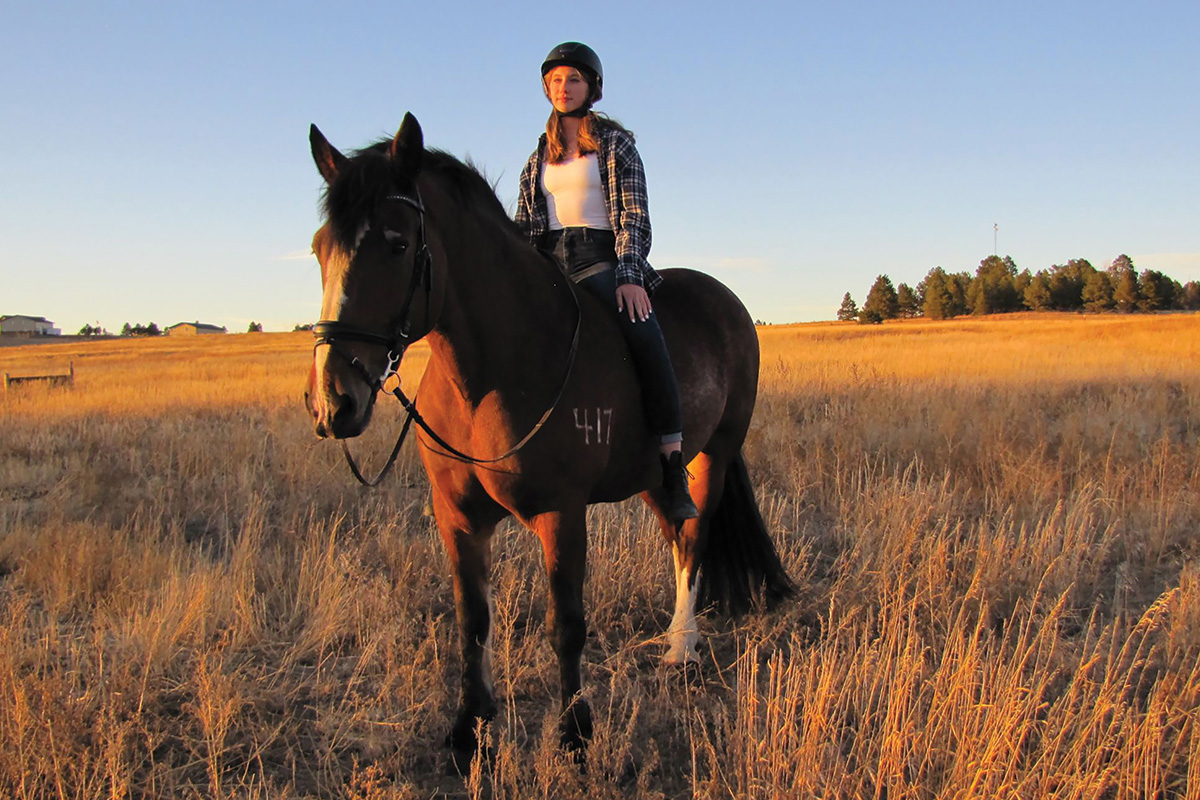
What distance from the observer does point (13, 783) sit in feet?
8.07

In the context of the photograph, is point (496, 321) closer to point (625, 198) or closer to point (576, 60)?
point (625, 198)

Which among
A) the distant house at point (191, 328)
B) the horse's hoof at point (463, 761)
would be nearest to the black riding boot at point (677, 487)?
the horse's hoof at point (463, 761)

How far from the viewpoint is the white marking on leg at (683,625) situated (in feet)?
12.2

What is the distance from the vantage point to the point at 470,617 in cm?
304

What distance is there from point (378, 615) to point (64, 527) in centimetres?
318

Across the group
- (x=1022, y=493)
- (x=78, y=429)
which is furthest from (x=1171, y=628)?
(x=78, y=429)

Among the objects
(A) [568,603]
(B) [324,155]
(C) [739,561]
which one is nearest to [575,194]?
(B) [324,155]

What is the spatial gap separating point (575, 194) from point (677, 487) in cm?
150

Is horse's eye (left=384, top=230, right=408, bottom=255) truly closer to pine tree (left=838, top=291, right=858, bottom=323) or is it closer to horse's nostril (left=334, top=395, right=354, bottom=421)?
horse's nostril (left=334, top=395, right=354, bottom=421)

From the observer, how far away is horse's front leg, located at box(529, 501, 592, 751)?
282 cm

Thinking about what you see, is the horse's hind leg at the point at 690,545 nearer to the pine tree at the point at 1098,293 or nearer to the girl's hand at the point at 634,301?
the girl's hand at the point at 634,301

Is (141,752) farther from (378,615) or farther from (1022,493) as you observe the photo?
(1022,493)

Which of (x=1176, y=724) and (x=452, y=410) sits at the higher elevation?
(x=452, y=410)

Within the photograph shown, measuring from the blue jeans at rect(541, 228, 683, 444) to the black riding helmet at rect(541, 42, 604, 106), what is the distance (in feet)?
2.34
